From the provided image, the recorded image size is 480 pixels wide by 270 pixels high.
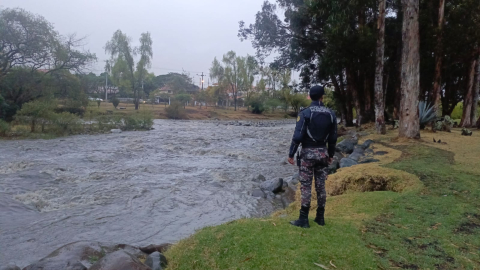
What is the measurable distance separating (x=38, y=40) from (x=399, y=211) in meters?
28.8

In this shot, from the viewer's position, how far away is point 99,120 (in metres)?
28.4

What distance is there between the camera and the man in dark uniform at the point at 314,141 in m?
4.34

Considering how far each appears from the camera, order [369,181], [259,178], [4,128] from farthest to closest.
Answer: [4,128], [259,178], [369,181]

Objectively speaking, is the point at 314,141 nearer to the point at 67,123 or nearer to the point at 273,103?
the point at 67,123

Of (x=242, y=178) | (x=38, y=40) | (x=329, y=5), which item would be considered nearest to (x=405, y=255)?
(x=242, y=178)

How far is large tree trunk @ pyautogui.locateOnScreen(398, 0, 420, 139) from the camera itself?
41.9 feet

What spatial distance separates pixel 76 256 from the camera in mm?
4758

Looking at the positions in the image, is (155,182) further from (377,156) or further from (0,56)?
(0,56)

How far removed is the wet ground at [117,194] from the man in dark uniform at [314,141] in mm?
3009

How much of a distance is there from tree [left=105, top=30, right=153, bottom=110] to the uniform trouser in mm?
53404

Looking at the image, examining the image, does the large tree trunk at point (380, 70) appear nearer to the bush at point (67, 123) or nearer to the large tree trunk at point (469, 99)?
the large tree trunk at point (469, 99)

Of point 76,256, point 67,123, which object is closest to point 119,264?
point 76,256

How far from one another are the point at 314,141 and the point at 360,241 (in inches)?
50.1

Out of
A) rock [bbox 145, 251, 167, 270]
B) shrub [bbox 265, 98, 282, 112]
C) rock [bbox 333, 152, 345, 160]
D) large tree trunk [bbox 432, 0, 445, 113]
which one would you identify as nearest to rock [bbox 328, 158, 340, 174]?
rock [bbox 333, 152, 345, 160]
